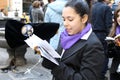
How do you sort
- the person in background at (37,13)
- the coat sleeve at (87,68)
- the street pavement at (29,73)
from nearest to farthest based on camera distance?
the coat sleeve at (87,68)
the street pavement at (29,73)
the person in background at (37,13)

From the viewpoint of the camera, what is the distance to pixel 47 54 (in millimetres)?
2430

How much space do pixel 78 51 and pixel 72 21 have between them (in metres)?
0.21

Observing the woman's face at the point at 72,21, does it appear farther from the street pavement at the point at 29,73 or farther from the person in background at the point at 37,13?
the person in background at the point at 37,13

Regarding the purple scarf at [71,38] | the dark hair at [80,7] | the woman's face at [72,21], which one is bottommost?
the purple scarf at [71,38]

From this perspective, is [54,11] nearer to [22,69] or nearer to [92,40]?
[22,69]

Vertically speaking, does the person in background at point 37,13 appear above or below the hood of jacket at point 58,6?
below

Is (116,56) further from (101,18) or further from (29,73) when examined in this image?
(29,73)

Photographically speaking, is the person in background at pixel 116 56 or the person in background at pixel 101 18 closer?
the person in background at pixel 116 56

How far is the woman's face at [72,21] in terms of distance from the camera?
2.38 metres

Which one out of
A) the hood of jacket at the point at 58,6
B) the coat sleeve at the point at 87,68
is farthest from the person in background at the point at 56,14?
the coat sleeve at the point at 87,68

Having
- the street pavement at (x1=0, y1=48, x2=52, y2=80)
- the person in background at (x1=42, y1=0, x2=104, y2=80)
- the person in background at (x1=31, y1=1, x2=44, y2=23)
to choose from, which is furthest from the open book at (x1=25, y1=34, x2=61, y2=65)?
the person in background at (x1=31, y1=1, x2=44, y2=23)

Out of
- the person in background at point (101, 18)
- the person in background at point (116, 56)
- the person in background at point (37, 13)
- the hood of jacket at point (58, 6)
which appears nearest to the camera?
the person in background at point (116, 56)

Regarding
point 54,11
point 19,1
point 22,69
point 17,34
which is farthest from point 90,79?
point 19,1

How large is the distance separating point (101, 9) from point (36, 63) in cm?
230
